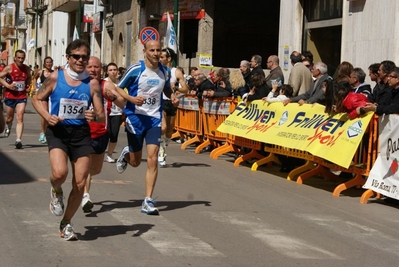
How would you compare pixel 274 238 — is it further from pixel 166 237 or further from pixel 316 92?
pixel 316 92

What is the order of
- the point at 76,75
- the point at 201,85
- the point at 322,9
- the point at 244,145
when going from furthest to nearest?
1. the point at 322,9
2. the point at 201,85
3. the point at 244,145
4. the point at 76,75

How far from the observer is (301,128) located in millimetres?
13555

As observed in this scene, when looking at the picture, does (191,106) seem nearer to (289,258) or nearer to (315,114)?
(315,114)

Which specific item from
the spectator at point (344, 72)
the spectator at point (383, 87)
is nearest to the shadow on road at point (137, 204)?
the spectator at point (383, 87)

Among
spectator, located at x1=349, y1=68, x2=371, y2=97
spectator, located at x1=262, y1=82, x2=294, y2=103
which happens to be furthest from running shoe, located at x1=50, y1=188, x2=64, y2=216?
spectator, located at x1=262, y1=82, x2=294, y2=103

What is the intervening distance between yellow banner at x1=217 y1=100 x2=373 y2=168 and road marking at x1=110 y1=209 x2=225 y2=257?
11.5ft

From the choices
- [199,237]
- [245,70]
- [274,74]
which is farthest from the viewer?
A: [245,70]

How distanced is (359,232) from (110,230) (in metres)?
2.75

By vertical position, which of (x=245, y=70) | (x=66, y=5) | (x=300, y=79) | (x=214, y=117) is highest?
(x=66, y=5)

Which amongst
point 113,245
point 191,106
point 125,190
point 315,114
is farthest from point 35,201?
point 191,106

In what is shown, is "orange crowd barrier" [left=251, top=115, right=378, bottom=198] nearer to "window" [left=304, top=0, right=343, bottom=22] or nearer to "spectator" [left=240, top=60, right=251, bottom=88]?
"spectator" [left=240, top=60, right=251, bottom=88]

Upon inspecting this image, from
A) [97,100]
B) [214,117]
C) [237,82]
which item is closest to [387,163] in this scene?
[97,100]

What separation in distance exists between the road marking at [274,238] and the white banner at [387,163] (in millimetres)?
2438

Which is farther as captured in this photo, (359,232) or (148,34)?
(148,34)
